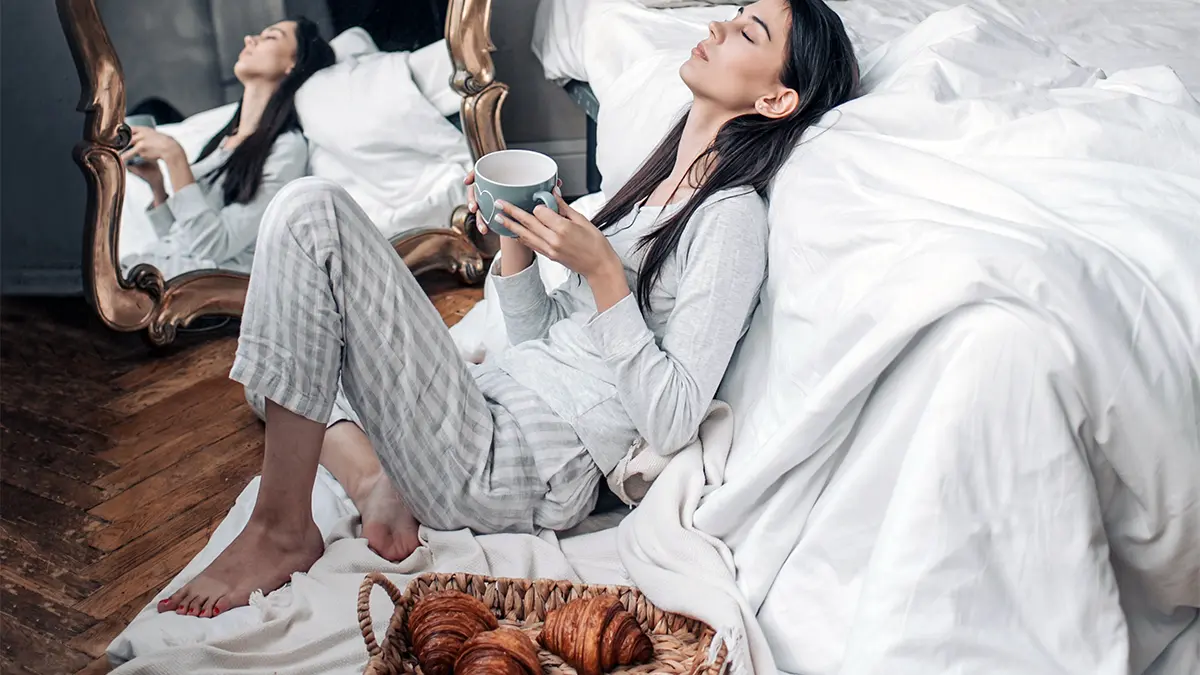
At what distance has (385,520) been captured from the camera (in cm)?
136

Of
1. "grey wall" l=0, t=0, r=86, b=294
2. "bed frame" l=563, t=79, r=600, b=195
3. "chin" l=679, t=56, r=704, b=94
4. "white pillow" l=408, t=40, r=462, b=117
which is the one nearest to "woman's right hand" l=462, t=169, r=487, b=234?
"chin" l=679, t=56, r=704, b=94

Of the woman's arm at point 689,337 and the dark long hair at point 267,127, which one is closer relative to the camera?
the woman's arm at point 689,337

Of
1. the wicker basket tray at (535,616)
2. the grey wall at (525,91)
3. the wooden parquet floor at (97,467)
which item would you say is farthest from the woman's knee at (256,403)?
the grey wall at (525,91)

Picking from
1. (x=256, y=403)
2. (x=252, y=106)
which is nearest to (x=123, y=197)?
(x=252, y=106)

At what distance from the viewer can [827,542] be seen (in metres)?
1.08

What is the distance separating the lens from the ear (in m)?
1.33

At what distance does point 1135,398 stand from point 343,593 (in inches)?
34.0

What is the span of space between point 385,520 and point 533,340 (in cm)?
30

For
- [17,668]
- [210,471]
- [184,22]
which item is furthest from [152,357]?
[17,668]

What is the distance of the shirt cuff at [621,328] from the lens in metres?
1.22

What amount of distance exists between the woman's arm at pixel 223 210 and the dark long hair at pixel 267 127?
0.02 meters

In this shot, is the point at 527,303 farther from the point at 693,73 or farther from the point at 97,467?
the point at 97,467

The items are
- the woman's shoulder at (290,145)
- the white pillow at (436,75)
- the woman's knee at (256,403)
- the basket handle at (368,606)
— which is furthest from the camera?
the white pillow at (436,75)

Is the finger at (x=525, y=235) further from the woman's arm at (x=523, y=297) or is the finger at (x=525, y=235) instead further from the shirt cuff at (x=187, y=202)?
the shirt cuff at (x=187, y=202)
